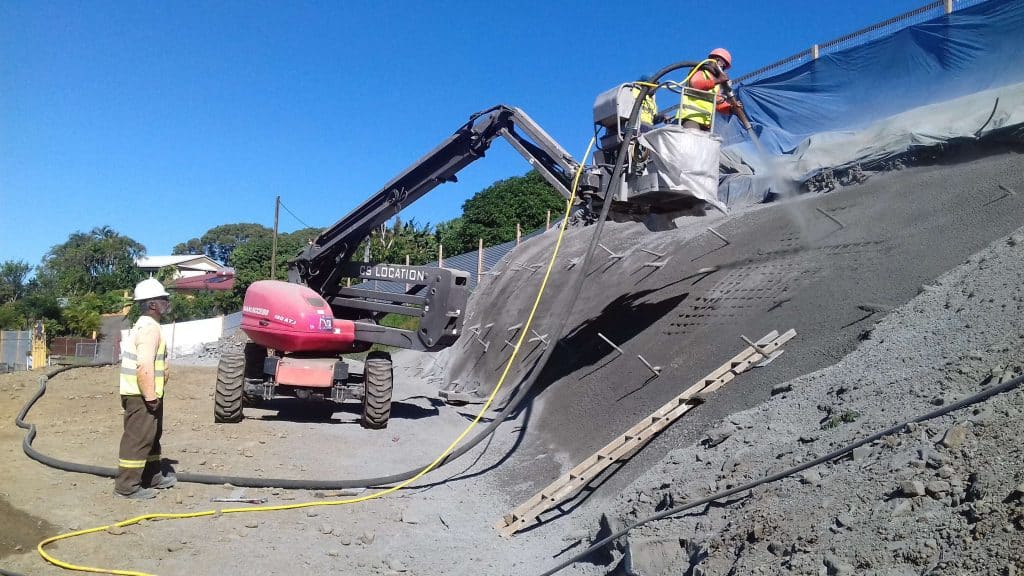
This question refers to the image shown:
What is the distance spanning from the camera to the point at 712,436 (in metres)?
5.49

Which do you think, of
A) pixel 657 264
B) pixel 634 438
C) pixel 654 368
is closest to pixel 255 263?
pixel 657 264

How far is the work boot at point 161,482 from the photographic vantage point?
6.54m

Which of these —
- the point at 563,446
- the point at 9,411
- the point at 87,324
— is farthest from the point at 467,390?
the point at 87,324

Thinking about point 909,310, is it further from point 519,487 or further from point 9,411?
point 9,411

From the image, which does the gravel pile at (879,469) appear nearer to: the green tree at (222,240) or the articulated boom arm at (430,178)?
the articulated boom arm at (430,178)

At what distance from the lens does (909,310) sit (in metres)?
6.12

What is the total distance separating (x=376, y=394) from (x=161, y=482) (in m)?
3.48

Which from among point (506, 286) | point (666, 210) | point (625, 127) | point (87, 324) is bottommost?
point (87, 324)

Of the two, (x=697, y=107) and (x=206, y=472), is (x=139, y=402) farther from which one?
(x=697, y=107)

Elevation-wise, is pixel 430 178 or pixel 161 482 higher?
pixel 430 178

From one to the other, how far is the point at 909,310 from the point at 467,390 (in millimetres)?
7272

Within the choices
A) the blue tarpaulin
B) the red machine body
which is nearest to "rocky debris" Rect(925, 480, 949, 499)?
the red machine body

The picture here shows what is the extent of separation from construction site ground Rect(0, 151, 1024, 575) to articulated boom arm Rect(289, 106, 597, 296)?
217 centimetres

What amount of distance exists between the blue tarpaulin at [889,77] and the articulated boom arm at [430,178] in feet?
19.1
